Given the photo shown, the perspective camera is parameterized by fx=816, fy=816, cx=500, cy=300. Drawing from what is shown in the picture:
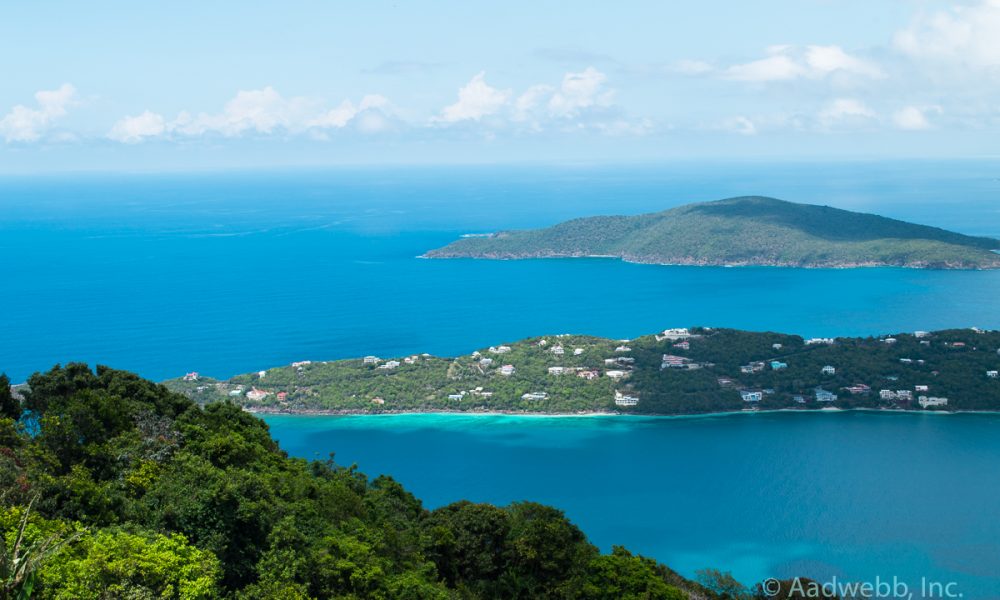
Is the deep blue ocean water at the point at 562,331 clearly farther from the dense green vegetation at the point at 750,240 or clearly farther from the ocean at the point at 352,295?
the dense green vegetation at the point at 750,240

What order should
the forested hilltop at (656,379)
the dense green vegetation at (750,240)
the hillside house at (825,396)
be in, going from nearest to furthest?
the forested hilltop at (656,379) → the hillside house at (825,396) → the dense green vegetation at (750,240)

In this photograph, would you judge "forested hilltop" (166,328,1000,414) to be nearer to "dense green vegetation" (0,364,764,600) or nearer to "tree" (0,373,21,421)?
"tree" (0,373,21,421)

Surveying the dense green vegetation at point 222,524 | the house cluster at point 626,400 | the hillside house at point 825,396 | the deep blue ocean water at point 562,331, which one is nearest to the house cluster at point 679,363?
the house cluster at point 626,400

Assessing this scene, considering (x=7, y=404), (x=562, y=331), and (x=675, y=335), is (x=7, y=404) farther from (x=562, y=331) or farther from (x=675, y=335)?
(x=562, y=331)

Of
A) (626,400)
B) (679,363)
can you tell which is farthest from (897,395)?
(626,400)

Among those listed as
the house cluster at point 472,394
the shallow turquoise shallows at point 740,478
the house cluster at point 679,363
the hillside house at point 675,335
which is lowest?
the shallow turquoise shallows at point 740,478

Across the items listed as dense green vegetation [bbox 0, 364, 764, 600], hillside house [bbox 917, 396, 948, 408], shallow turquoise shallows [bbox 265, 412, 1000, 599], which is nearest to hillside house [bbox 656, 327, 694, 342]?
shallow turquoise shallows [bbox 265, 412, 1000, 599]
